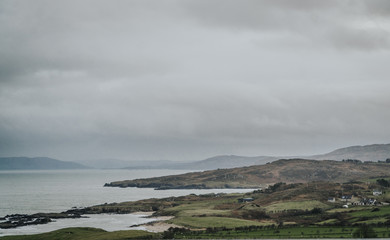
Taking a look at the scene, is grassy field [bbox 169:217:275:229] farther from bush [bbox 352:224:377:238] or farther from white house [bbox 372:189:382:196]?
white house [bbox 372:189:382:196]

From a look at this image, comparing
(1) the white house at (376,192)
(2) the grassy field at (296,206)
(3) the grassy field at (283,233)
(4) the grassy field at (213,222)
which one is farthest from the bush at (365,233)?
(1) the white house at (376,192)

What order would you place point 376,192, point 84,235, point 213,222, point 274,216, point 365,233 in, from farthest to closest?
1. point 376,192
2. point 274,216
3. point 213,222
4. point 84,235
5. point 365,233

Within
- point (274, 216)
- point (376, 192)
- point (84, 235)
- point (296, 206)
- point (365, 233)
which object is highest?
point (376, 192)

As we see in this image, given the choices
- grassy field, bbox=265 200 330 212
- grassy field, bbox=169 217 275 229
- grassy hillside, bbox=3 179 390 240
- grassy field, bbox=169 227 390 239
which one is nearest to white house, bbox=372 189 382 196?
grassy hillside, bbox=3 179 390 240

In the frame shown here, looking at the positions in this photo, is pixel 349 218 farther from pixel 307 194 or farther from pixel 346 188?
pixel 346 188

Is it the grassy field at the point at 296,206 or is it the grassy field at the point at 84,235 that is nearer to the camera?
the grassy field at the point at 84,235

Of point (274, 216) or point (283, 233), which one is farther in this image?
point (274, 216)

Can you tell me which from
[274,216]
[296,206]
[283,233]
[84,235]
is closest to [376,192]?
[296,206]

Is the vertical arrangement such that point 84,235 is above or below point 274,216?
above

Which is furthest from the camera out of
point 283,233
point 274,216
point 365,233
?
point 274,216

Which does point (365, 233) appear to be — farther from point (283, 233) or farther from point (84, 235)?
point (84, 235)

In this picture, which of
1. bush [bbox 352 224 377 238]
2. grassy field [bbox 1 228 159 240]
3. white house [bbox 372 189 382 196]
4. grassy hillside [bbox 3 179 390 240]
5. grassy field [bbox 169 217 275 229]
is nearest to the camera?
bush [bbox 352 224 377 238]

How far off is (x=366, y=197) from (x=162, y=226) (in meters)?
63.3

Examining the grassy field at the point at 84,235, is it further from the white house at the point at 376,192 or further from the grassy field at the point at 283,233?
the white house at the point at 376,192
